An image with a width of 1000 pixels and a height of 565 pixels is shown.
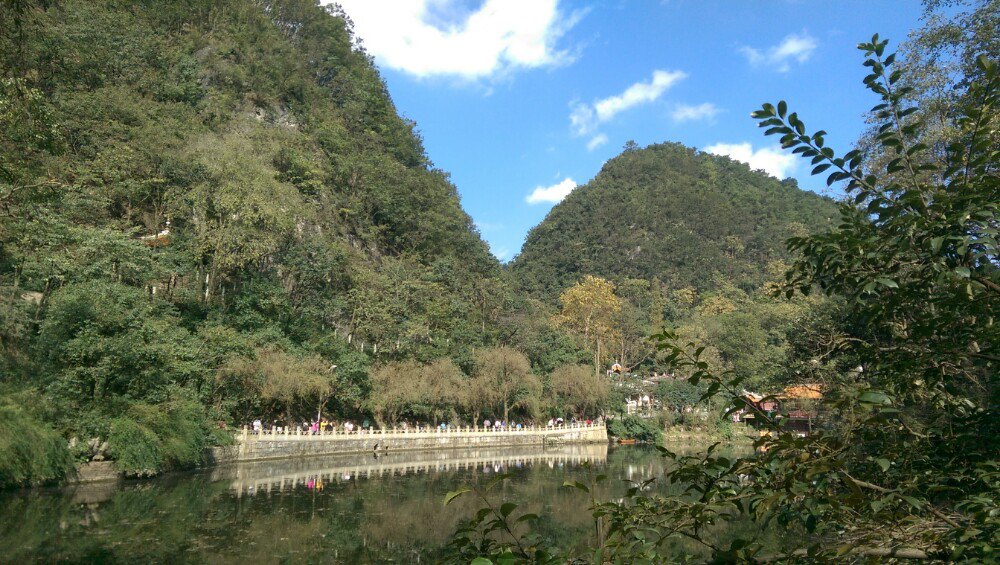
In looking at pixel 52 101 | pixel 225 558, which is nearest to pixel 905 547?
pixel 225 558

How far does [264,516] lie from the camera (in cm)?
1253

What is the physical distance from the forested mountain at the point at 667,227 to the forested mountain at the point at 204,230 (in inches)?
1072

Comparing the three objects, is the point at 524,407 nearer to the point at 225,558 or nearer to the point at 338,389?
the point at 338,389

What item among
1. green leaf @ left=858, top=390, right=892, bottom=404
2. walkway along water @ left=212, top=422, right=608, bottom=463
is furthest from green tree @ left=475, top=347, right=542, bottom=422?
green leaf @ left=858, top=390, right=892, bottom=404

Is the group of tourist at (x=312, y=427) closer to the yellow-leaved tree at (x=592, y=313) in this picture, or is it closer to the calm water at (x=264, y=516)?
the calm water at (x=264, y=516)

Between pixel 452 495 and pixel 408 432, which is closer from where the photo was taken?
pixel 452 495

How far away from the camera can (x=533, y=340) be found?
3903 cm

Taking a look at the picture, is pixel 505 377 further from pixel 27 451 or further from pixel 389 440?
pixel 27 451

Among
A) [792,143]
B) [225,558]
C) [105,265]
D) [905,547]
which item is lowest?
[225,558]

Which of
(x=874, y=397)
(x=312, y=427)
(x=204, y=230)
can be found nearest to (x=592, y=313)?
(x=312, y=427)

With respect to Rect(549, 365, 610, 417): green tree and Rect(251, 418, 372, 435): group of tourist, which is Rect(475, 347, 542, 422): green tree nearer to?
Rect(549, 365, 610, 417): green tree

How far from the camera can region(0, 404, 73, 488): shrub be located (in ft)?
41.3

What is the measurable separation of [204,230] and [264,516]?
48.5 ft

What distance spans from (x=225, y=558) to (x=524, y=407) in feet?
91.9
